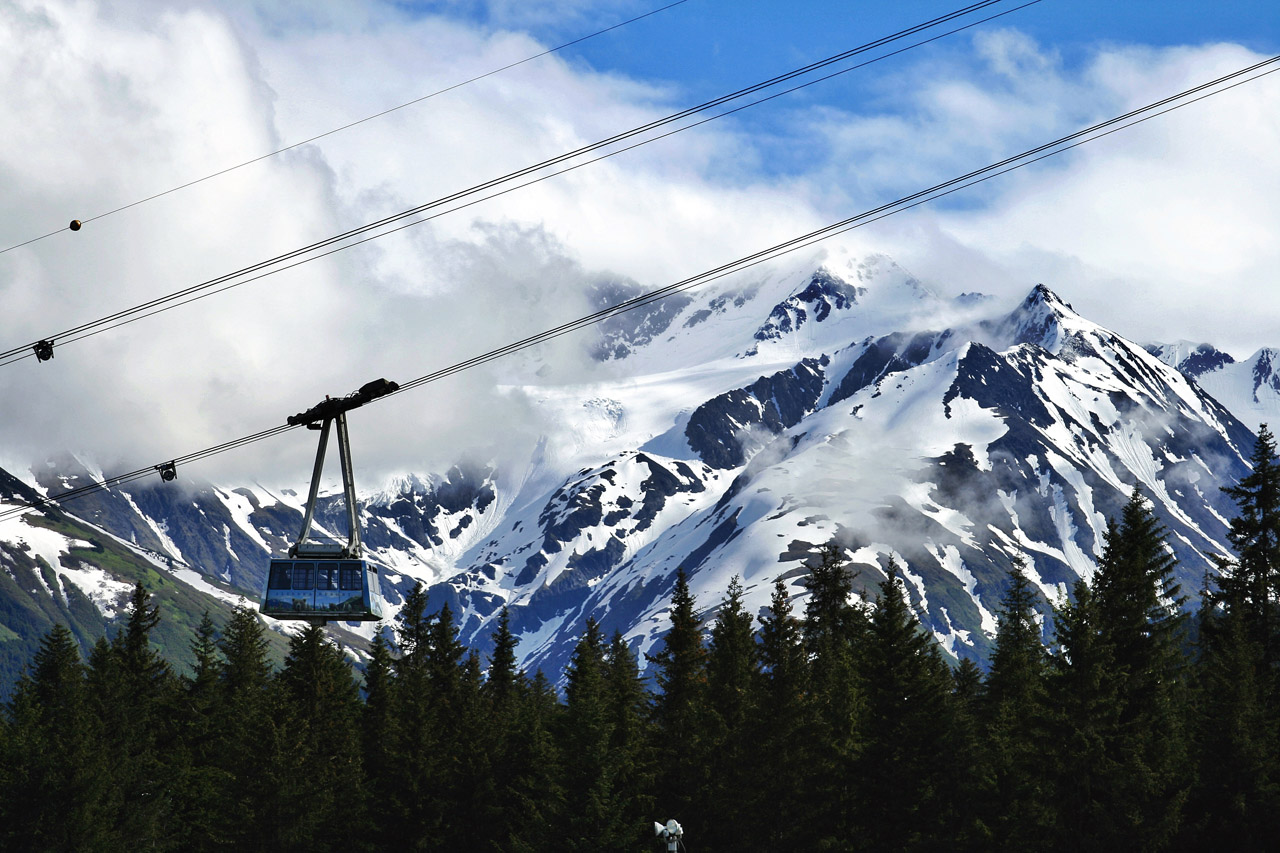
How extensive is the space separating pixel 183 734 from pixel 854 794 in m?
57.7

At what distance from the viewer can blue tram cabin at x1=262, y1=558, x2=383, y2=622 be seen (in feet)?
175

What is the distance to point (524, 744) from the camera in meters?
98.4

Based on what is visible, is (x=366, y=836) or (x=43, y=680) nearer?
(x=366, y=836)

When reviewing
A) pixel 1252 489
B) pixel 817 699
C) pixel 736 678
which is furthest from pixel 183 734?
pixel 1252 489

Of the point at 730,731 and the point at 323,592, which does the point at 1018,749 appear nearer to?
the point at 730,731

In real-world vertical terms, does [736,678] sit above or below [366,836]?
above

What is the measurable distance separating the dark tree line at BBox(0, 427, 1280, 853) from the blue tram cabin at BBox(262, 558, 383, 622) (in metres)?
33.8

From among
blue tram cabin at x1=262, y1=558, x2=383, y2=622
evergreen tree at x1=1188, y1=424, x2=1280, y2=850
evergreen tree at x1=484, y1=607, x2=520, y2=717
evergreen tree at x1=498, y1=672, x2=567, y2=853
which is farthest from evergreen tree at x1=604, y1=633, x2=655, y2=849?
blue tram cabin at x1=262, y1=558, x2=383, y2=622

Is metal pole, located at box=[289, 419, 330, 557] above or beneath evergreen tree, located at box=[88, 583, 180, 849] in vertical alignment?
beneath

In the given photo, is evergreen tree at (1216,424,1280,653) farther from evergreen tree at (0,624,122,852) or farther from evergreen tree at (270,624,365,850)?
evergreen tree at (0,624,122,852)

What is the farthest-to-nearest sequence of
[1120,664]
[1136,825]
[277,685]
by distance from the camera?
[277,685], [1120,664], [1136,825]

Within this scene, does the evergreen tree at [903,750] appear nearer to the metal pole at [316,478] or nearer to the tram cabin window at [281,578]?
the tram cabin window at [281,578]

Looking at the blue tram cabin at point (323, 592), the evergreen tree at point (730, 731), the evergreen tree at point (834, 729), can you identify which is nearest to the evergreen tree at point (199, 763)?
the evergreen tree at point (730, 731)

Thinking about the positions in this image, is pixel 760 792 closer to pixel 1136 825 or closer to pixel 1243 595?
pixel 1136 825
